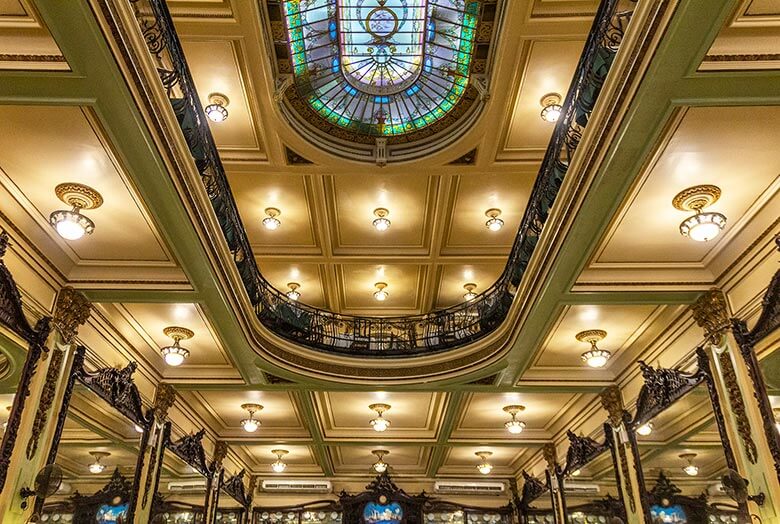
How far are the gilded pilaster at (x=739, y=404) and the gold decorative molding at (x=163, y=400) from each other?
8036mm

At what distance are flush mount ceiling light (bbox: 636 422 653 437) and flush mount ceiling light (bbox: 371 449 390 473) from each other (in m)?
7.43

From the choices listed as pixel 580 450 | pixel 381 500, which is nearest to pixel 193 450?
pixel 381 500

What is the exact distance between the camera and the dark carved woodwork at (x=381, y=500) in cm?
1499

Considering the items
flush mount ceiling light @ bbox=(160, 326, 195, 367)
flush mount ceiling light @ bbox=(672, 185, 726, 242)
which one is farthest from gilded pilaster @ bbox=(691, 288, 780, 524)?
flush mount ceiling light @ bbox=(160, 326, 195, 367)

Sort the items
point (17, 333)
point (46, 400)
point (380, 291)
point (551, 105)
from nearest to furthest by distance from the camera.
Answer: point (17, 333) < point (46, 400) < point (551, 105) < point (380, 291)

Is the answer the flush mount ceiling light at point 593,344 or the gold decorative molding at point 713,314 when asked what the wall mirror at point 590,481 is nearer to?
the flush mount ceiling light at point 593,344

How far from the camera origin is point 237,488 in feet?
45.5

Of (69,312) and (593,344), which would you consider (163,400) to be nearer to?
(69,312)

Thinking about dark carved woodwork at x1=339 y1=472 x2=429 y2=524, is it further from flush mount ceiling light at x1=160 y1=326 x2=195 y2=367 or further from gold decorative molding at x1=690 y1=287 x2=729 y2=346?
gold decorative molding at x1=690 y1=287 x2=729 y2=346

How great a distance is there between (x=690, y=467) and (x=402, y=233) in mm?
5563

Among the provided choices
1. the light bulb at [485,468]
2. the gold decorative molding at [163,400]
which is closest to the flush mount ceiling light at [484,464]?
the light bulb at [485,468]

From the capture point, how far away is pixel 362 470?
15.8 m

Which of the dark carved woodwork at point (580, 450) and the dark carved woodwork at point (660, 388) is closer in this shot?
the dark carved woodwork at point (660, 388)

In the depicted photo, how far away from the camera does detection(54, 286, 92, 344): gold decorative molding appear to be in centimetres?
669
